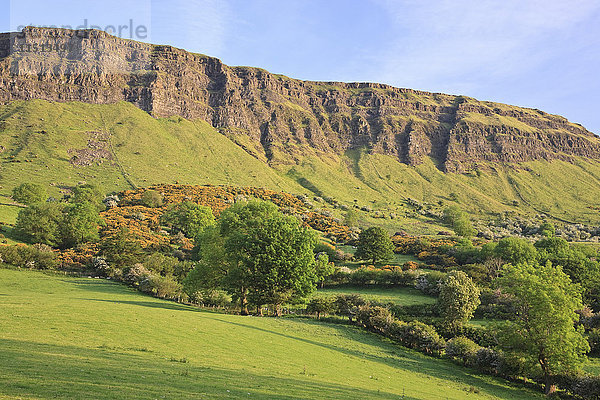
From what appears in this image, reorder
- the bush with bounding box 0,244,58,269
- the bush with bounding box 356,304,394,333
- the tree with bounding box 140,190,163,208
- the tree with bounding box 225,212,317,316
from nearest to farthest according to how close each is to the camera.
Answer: the tree with bounding box 225,212,317,316, the bush with bounding box 356,304,394,333, the bush with bounding box 0,244,58,269, the tree with bounding box 140,190,163,208

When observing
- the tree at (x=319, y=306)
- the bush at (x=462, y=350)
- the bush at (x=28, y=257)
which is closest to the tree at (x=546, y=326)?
the bush at (x=462, y=350)

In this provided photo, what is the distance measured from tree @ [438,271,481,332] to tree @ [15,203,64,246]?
79.5 metres

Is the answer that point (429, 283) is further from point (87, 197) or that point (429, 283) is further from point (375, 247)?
point (87, 197)

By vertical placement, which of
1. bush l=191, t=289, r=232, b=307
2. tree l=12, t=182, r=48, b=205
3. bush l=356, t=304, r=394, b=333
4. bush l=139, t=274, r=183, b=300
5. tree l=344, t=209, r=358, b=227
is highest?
tree l=12, t=182, r=48, b=205

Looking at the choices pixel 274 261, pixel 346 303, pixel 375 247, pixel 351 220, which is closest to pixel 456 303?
pixel 346 303

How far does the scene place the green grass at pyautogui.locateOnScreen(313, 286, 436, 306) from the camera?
2340 inches

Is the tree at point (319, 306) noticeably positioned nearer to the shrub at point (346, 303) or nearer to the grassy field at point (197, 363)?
the shrub at point (346, 303)

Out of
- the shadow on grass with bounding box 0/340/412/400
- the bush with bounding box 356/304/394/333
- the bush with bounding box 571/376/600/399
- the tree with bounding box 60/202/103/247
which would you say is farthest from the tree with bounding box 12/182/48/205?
the bush with bounding box 571/376/600/399

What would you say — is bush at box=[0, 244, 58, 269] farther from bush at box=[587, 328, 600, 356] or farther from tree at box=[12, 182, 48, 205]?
bush at box=[587, 328, 600, 356]

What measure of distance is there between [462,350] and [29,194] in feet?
386

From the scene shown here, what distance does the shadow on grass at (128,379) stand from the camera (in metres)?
11.8

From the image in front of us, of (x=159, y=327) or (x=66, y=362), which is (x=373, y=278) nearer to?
(x=159, y=327)

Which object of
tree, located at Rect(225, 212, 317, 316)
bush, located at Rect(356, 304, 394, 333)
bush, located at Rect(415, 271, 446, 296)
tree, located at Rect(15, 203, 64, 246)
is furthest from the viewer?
tree, located at Rect(15, 203, 64, 246)

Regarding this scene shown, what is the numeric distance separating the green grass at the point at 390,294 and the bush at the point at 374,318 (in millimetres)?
9617
